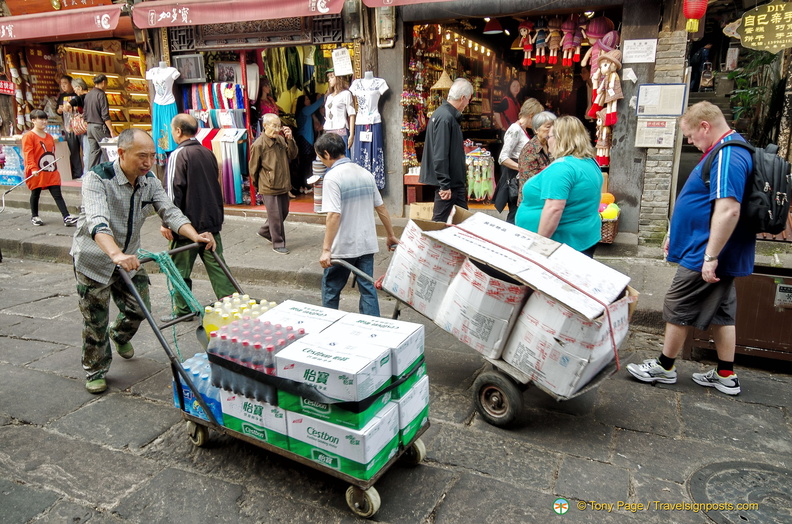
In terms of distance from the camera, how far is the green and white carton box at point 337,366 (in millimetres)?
2533

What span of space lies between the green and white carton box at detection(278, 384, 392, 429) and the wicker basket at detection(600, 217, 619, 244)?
493 cm

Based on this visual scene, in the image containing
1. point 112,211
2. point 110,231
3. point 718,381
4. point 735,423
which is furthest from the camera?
point 718,381

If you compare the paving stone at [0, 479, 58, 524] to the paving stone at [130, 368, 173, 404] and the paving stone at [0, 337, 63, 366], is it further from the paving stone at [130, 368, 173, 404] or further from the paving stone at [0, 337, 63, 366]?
the paving stone at [0, 337, 63, 366]

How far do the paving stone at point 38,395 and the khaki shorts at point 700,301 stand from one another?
4245 mm

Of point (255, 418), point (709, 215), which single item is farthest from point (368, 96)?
point (255, 418)

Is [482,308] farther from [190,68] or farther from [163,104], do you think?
[163,104]

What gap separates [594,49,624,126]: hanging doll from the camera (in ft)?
22.6

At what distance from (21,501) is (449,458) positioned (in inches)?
91.4

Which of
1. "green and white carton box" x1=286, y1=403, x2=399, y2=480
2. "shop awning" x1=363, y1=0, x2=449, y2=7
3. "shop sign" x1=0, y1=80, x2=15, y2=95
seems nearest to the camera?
"green and white carton box" x1=286, y1=403, x2=399, y2=480

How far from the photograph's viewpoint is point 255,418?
9.82ft

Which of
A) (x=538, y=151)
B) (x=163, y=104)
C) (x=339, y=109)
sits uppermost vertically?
(x=163, y=104)

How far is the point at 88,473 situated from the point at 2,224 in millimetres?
8417

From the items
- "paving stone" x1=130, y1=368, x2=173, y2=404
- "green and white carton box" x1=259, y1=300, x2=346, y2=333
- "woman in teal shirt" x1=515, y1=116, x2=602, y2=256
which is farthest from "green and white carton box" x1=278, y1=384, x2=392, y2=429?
"woman in teal shirt" x1=515, y1=116, x2=602, y2=256

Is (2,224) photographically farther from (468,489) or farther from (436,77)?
(468,489)
